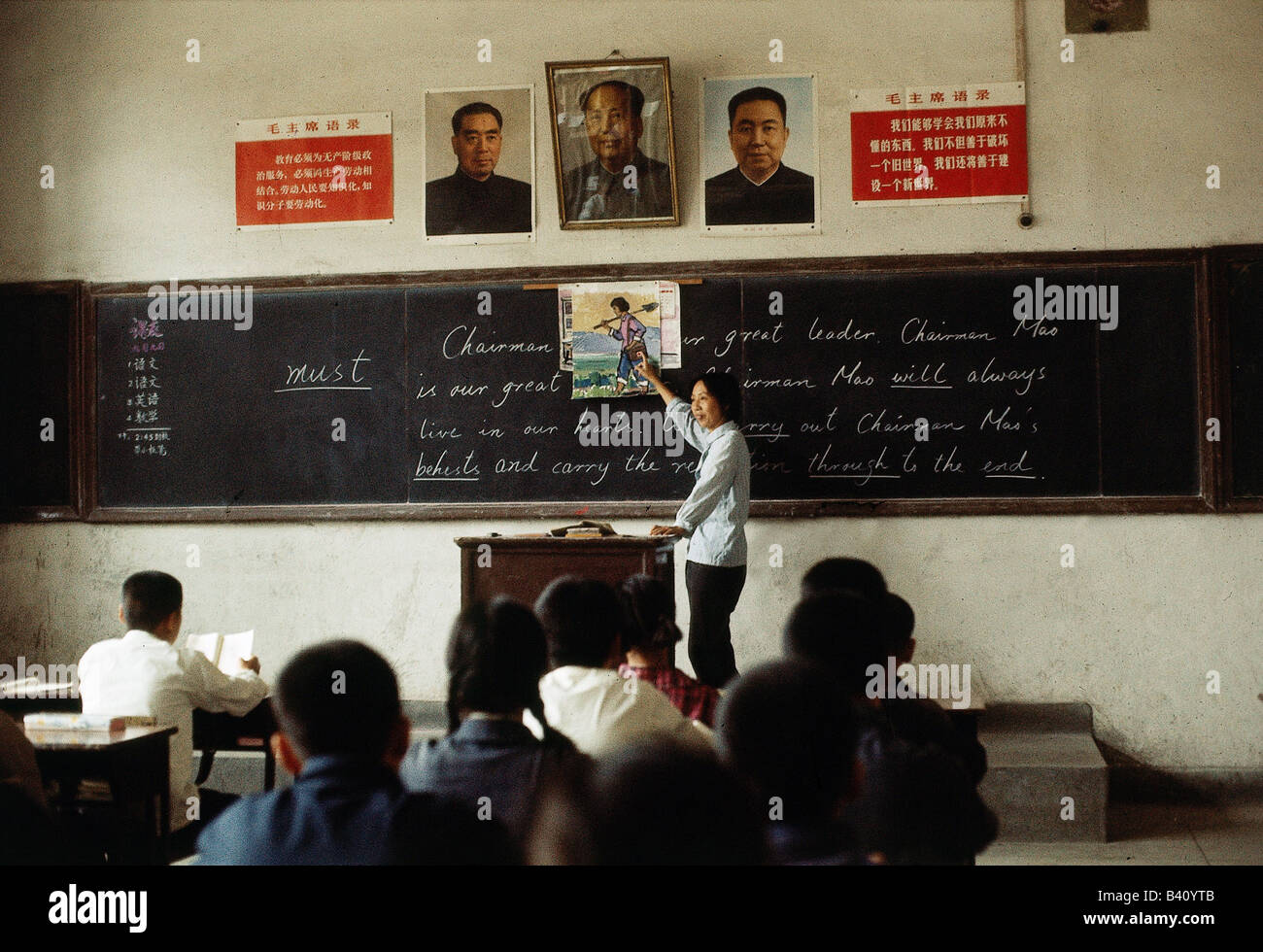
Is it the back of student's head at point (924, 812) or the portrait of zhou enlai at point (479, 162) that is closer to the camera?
the back of student's head at point (924, 812)

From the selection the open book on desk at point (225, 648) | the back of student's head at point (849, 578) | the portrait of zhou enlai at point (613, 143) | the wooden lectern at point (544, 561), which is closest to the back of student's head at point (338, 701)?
the back of student's head at point (849, 578)

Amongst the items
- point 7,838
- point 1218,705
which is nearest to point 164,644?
point 7,838

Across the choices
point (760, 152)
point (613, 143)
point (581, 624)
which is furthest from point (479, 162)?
point (581, 624)

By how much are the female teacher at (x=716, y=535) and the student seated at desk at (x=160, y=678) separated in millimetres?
1546

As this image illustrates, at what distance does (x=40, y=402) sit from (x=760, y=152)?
3.06 metres

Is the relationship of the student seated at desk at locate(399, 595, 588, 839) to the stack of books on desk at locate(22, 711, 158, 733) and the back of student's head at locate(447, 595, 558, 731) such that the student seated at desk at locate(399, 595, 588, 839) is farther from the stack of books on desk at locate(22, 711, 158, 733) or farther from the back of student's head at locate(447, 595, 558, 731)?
the stack of books on desk at locate(22, 711, 158, 733)

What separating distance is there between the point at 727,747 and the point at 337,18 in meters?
3.78

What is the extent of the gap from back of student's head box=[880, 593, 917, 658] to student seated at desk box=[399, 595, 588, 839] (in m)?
0.68

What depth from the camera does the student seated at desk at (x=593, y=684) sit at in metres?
1.90

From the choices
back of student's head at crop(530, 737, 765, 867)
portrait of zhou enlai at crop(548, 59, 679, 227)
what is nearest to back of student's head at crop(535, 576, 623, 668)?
back of student's head at crop(530, 737, 765, 867)

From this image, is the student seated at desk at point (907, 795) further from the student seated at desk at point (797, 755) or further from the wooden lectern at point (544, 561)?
the wooden lectern at point (544, 561)
